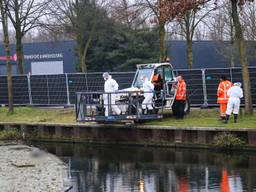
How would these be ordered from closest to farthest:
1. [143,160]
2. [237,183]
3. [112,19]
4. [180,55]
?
1. [237,183]
2. [143,160]
3. [112,19]
4. [180,55]

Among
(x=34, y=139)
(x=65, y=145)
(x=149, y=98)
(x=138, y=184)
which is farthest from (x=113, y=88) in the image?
(x=138, y=184)

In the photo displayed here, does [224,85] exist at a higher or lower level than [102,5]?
lower

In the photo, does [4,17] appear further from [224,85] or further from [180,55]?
[180,55]

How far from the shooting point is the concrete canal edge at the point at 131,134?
75.0ft

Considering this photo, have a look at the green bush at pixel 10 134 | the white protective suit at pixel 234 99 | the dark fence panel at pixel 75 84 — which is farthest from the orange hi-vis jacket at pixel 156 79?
the dark fence panel at pixel 75 84

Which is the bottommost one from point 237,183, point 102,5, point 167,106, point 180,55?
point 237,183

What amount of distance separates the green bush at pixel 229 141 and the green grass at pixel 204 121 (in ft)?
2.50

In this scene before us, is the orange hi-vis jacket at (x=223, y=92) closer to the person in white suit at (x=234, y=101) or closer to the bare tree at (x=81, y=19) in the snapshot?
the person in white suit at (x=234, y=101)

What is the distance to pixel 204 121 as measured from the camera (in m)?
25.2

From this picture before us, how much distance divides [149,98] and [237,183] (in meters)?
9.53

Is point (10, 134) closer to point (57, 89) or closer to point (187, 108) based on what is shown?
point (57, 89)

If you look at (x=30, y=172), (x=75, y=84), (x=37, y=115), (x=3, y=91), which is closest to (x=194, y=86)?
(x=75, y=84)

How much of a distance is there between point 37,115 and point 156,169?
14.0 m

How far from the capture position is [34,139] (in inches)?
1131
